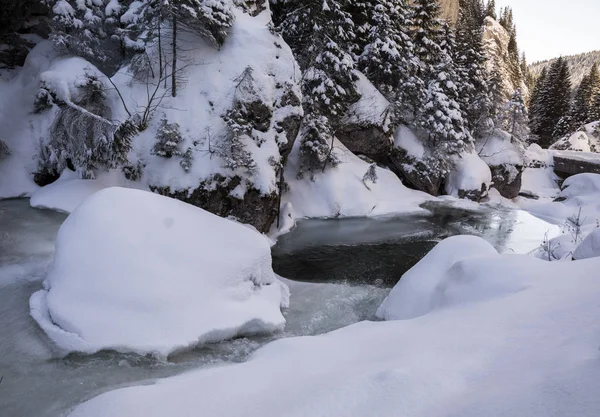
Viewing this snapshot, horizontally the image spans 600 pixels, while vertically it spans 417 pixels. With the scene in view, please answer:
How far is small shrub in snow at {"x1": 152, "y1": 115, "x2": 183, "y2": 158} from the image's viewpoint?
13797mm

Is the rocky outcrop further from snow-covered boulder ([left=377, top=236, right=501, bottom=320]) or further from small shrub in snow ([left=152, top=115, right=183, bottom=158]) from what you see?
snow-covered boulder ([left=377, top=236, right=501, bottom=320])

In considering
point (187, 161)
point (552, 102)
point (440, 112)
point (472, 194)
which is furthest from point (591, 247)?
point (552, 102)

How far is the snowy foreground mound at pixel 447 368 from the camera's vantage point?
2410 millimetres

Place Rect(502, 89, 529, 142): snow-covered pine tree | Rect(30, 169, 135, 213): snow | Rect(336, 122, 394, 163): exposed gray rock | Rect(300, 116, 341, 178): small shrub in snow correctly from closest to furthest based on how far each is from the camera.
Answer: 1. Rect(30, 169, 135, 213): snow
2. Rect(300, 116, 341, 178): small shrub in snow
3. Rect(336, 122, 394, 163): exposed gray rock
4. Rect(502, 89, 529, 142): snow-covered pine tree

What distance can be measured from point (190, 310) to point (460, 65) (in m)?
30.1

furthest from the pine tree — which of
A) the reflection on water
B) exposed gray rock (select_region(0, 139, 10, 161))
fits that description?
exposed gray rock (select_region(0, 139, 10, 161))

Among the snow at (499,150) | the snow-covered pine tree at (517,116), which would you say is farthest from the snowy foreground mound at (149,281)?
the snow-covered pine tree at (517,116)

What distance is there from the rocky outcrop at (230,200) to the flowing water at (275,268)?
1.41 m

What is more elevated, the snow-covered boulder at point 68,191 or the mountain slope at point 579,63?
the mountain slope at point 579,63

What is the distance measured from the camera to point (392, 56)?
2428cm

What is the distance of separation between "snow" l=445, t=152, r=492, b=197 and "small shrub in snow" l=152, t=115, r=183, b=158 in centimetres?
1954

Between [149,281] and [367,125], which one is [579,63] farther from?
[149,281]

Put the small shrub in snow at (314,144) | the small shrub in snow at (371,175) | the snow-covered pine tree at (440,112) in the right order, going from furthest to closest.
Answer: the snow-covered pine tree at (440,112) < the small shrub in snow at (371,175) < the small shrub in snow at (314,144)

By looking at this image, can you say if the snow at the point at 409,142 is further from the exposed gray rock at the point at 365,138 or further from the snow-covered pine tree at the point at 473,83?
the snow-covered pine tree at the point at 473,83
